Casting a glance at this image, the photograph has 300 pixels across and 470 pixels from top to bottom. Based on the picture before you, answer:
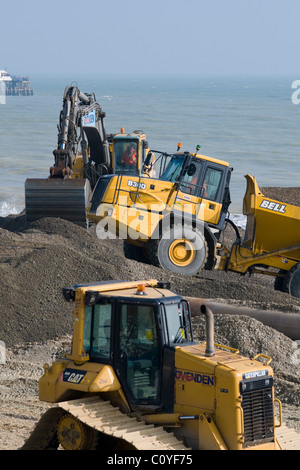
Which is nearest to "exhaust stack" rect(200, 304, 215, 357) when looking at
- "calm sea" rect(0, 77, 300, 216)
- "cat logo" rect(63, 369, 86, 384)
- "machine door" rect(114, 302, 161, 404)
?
"machine door" rect(114, 302, 161, 404)

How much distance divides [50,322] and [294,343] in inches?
162

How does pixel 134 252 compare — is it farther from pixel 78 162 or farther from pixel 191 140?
pixel 191 140

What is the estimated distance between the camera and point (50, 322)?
1381 cm

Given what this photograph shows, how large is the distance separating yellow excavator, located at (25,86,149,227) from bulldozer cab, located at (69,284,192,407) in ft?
41.9

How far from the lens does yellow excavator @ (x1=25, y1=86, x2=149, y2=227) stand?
21.0 m

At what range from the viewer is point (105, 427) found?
7480 millimetres

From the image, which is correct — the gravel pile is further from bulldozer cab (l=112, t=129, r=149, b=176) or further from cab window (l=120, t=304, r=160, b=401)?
bulldozer cab (l=112, t=129, r=149, b=176)

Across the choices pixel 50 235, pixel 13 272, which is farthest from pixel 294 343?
pixel 50 235

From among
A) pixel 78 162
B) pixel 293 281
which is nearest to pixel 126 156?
pixel 78 162

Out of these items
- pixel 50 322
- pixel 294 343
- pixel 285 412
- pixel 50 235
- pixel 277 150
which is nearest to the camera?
pixel 285 412

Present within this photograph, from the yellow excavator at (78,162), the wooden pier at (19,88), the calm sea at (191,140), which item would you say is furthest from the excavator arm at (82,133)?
the wooden pier at (19,88)

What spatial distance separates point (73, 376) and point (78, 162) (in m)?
16.1

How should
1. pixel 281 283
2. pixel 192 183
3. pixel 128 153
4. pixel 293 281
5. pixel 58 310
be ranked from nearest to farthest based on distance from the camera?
1. pixel 58 310
2. pixel 293 281
3. pixel 192 183
4. pixel 281 283
5. pixel 128 153

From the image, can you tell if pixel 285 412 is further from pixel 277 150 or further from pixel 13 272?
pixel 277 150
